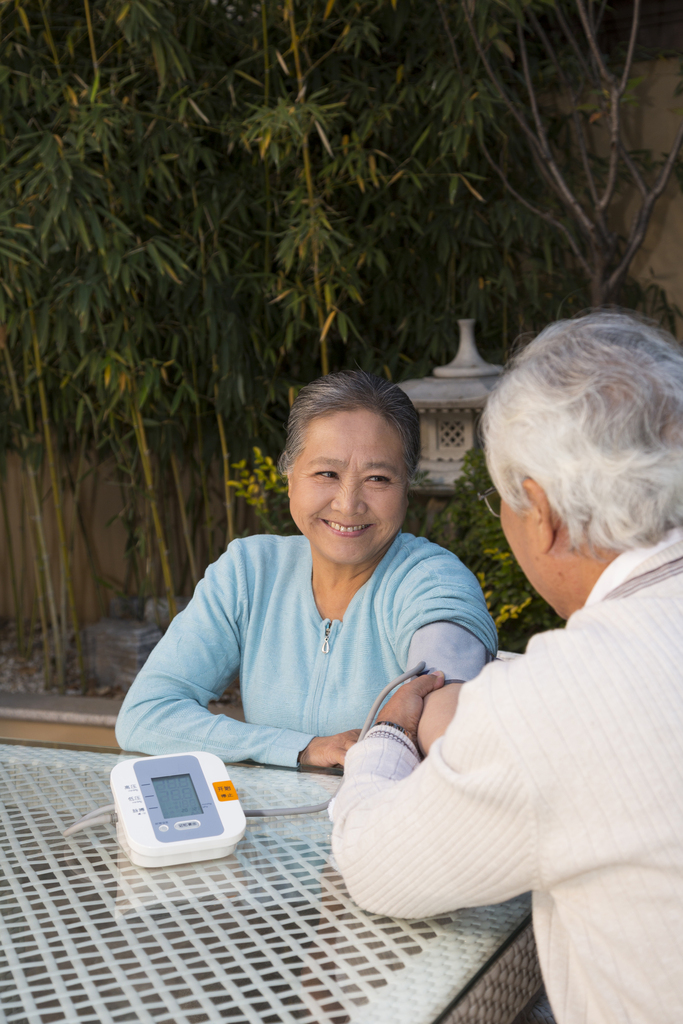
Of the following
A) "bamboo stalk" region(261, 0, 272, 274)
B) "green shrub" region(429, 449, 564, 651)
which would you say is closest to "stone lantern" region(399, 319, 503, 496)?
"green shrub" region(429, 449, 564, 651)

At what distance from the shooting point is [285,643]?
5.63ft

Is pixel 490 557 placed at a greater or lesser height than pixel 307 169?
lesser

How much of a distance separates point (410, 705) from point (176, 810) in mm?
323

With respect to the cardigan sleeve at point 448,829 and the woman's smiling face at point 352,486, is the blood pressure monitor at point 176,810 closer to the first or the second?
the cardigan sleeve at point 448,829

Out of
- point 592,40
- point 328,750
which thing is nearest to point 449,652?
point 328,750

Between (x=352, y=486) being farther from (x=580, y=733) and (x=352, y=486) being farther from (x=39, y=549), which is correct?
(x=39, y=549)

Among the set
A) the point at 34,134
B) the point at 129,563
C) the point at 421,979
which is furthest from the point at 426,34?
the point at 421,979

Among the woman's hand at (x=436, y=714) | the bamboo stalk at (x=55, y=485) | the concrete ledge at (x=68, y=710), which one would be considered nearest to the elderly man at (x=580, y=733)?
the woman's hand at (x=436, y=714)

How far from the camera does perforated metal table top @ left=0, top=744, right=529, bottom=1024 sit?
33.1 inches

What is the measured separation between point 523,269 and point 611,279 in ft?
2.84

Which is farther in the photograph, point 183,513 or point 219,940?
point 183,513

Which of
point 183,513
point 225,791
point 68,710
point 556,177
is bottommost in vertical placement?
point 68,710

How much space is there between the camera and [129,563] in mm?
4590

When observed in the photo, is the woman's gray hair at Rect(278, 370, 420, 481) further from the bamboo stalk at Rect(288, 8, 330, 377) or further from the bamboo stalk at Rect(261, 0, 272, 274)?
the bamboo stalk at Rect(261, 0, 272, 274)
